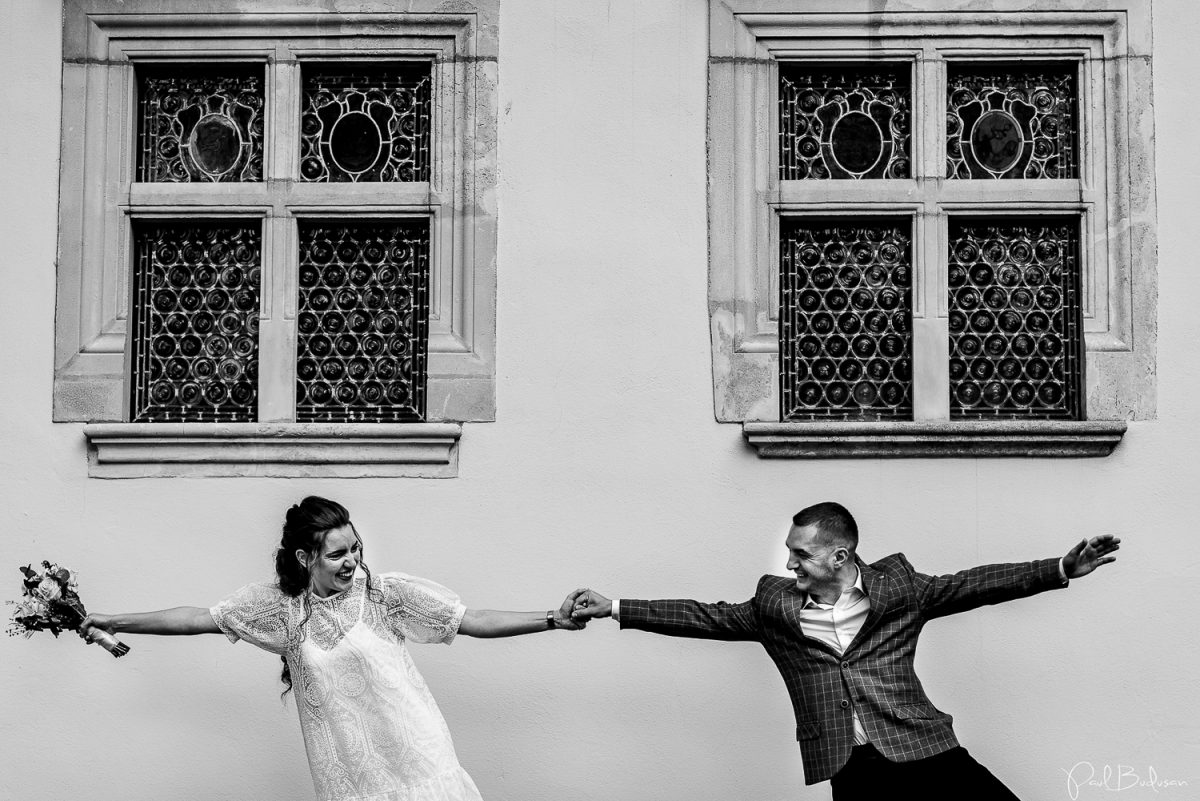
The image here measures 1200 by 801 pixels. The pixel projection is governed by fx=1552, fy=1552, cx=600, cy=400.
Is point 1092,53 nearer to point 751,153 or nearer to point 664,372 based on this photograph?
point 751,153

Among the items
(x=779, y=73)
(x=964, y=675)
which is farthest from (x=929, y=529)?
(x=779, y=73)

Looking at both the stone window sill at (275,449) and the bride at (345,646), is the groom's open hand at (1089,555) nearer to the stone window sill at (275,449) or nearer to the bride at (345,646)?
the bride at (345,646)

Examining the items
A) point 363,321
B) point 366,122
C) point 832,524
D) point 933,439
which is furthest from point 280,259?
point 933,439

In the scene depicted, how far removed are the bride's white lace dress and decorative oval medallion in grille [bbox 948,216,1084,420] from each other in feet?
8.61

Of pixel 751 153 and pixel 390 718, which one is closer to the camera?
pixel 390 718

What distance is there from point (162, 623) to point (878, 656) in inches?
93.3

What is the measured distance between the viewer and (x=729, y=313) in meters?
6.28

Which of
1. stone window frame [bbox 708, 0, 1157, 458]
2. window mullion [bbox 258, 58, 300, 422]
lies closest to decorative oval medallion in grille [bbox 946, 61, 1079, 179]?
stone window frame [bbox 708, 0, 1157, 458]

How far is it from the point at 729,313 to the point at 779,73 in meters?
1.06

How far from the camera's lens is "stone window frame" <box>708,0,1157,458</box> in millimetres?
6227

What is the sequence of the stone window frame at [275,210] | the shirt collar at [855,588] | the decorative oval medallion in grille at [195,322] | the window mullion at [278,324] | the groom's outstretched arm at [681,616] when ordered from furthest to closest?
the decorative oval medallion in grille at [195,322]
the window mullion at [278,324]
the stone window frame at [275,210]
the groom's outstretched arm at [681,616]
the shirt collar at [855,588]

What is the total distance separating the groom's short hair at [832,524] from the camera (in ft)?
17.0

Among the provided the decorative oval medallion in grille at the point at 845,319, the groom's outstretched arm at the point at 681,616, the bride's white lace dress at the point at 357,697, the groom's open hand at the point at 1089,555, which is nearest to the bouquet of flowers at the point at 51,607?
the bride's white lace dress at the point at 357,697

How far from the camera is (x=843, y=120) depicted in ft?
21.4
